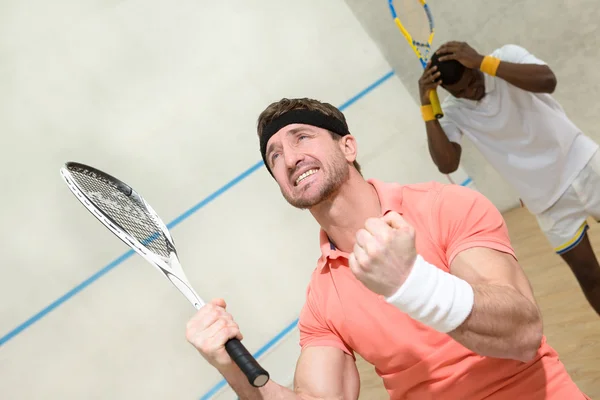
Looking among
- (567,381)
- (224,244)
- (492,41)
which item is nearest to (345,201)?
(567,381)

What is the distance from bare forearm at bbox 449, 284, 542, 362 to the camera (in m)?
1.01

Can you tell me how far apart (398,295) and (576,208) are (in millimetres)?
1735

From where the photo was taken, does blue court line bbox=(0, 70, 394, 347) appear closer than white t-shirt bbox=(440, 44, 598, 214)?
No

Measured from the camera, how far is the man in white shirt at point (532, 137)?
230 centimetres

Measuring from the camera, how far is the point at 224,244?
11.4 ft

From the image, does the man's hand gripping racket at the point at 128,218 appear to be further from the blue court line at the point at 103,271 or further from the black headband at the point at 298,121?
the blue court line at the point at 103,271

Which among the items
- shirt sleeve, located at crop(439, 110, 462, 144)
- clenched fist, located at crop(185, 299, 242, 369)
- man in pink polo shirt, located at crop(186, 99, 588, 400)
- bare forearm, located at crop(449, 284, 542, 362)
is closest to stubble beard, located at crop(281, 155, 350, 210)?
man in pink polo shirt, located at crop(186, 99, 588, 400)

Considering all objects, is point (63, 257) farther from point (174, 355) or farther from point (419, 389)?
point (419, 389)

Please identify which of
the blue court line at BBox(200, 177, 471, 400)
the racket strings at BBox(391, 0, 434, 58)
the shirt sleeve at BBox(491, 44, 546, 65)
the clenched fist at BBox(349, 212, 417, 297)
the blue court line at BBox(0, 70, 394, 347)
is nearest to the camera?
the clenched fist at BBox(349, 212, 417, 297)

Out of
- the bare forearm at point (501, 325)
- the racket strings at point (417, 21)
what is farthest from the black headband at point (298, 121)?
the racket strings at point (417, 21)

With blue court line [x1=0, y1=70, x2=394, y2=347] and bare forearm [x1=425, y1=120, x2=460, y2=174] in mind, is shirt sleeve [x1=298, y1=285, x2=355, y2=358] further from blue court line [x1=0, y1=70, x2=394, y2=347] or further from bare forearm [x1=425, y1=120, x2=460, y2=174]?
blue court line [x1=0, y1=70, x2=394, y2=347]

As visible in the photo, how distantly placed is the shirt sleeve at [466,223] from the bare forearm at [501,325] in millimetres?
157

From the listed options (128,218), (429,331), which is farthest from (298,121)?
(429,331)

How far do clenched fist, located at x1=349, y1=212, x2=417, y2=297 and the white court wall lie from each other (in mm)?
2581
